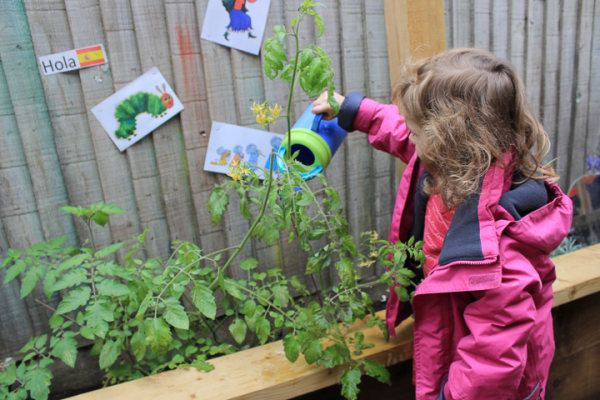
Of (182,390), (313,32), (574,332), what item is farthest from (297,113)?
(574,332)

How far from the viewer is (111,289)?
4.38 ft

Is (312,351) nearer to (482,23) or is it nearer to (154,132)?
(154,132)

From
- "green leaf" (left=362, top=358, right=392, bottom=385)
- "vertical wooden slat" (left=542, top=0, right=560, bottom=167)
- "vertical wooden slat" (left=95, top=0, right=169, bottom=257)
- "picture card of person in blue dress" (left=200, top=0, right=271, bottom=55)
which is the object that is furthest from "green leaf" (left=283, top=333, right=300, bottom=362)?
"vertical wooden slat" (left=542, top=0, right=560, bottom=167)

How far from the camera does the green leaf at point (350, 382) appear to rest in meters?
1.35

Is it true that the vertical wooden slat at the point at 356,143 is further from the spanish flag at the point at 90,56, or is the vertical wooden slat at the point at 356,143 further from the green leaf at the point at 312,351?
the spanish flag at the point at 90,56

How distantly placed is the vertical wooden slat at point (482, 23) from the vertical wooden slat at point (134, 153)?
1817 millimetres

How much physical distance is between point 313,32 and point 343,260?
1.14 metres

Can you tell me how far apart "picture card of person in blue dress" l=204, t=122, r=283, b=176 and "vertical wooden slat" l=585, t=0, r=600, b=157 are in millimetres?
2437

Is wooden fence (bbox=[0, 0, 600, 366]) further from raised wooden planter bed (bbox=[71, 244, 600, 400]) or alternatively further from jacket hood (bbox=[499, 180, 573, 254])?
jacket hood (bbox=[499, 180, 573, 254])

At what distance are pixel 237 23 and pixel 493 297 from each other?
1.48 metres

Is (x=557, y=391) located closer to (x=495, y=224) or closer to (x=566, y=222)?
(x=566, y=222)

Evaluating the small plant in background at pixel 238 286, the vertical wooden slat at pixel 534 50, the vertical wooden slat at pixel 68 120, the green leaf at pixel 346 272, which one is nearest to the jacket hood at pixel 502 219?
the small plant in background at pixel 238 286

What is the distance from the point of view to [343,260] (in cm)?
142

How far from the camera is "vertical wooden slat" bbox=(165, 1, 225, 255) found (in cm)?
176
